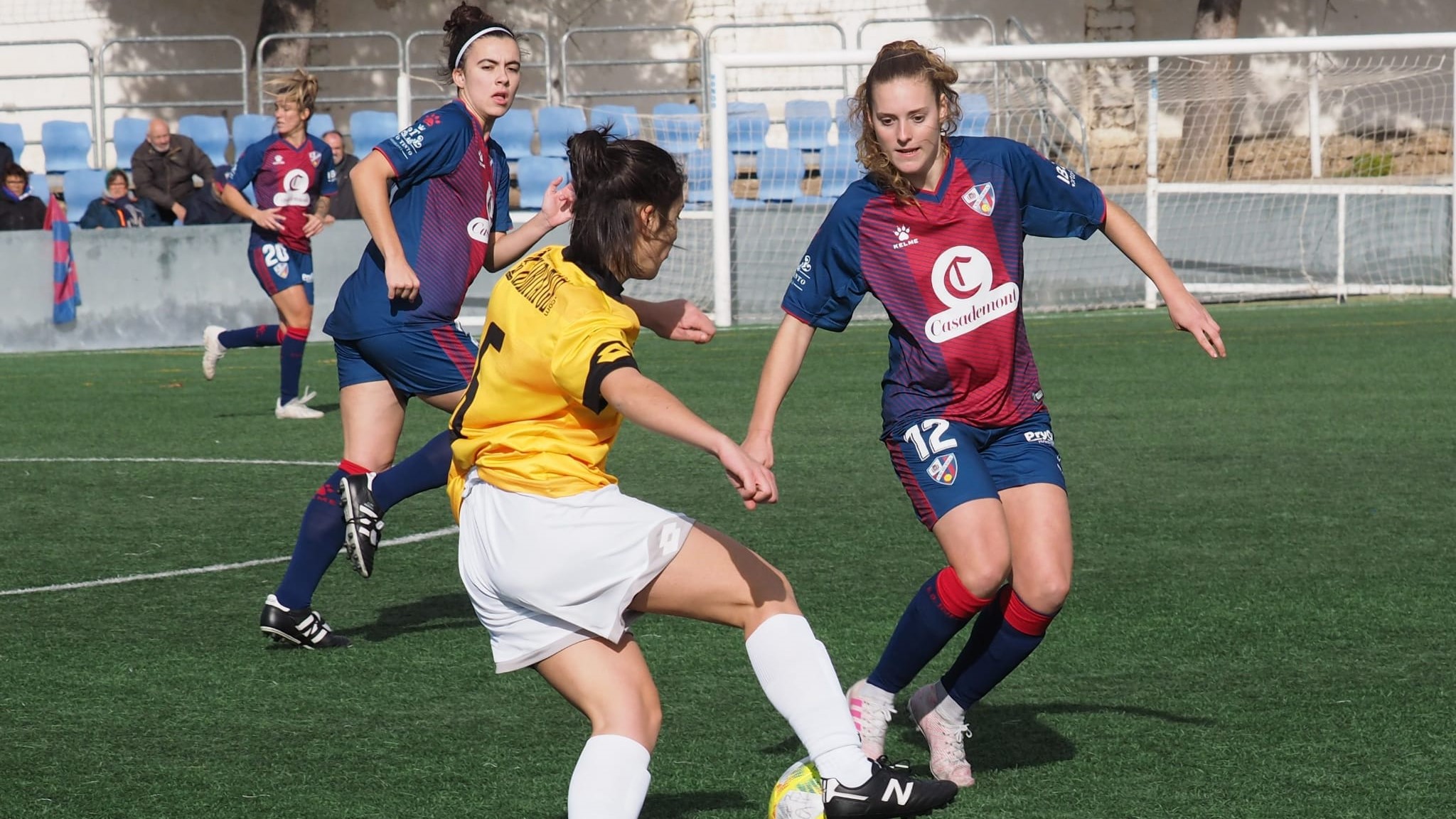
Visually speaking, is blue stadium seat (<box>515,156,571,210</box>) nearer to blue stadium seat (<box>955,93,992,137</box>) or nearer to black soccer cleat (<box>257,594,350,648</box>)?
blue stadium seat (<box>955,93,992,137</box>)

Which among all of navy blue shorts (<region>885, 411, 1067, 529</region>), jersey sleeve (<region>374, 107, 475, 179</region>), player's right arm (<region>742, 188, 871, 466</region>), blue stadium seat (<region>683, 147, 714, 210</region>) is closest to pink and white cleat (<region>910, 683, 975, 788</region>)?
navy blue shorts (<region>885, 411, 1067, 529</region>)

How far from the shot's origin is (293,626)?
5.88m

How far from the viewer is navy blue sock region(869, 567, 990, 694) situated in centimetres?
454

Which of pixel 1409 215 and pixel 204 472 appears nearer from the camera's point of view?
pixel 204 472

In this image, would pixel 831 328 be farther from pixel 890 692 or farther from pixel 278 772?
pixel 278 772

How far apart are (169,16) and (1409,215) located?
1817 cm

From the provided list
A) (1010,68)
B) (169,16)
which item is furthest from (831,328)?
(169,16)

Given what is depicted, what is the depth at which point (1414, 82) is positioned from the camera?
22.3m

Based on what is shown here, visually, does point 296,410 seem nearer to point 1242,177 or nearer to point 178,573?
point 178,573

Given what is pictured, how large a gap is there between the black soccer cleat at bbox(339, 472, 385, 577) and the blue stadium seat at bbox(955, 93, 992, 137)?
14269 millimetres

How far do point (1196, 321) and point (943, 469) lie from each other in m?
0.76

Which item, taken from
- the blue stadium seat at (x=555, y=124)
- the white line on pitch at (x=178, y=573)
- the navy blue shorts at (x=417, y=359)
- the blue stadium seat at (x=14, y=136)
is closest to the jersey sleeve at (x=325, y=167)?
the white line on pitch at (x=178, y=573)

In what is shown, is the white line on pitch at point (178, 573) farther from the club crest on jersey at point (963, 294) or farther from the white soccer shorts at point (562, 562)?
the white soccer shorts at point (562, 562)

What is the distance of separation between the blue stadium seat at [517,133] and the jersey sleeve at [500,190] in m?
15.8
